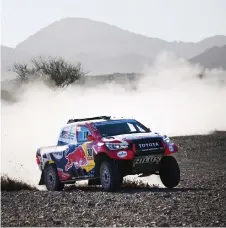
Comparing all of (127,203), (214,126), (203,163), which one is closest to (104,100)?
(214,126)

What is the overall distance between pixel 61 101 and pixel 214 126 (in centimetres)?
1624

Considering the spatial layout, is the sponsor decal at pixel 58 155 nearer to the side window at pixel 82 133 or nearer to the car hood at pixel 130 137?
the side window at pixel 82 133

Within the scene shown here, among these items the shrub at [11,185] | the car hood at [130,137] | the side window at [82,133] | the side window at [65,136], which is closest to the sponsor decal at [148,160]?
the car hood at [130,137]

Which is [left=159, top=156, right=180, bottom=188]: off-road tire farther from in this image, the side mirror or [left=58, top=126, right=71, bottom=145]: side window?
[left=58, top=126, right=71, bottom=145]: side window

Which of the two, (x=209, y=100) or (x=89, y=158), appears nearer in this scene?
(x=89, y=158)

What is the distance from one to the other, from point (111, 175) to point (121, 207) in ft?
8.19

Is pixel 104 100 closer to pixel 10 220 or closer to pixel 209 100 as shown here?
pixel 209 100

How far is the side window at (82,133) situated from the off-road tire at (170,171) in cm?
189

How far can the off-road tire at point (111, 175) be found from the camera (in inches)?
607

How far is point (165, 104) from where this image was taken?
52500 millimetres

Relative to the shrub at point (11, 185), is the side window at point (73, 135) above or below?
above

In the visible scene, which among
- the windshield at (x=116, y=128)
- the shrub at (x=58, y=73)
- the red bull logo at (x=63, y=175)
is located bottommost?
the red bull logo at (x=63, y=175)

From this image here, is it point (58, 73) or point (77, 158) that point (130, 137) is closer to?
point (77, 158)

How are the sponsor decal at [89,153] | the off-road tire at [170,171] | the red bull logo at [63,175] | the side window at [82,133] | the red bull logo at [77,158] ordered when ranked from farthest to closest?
1. the red bull logo at [63,175]
2. the side window at [82,133]
3. the red bull logo at [77,158]
4. the off-road tire at [170,171]
5. the sponsor decal at [89,153]
